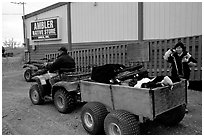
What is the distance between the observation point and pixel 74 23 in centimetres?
1212

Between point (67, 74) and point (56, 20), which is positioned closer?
point (67, 74)

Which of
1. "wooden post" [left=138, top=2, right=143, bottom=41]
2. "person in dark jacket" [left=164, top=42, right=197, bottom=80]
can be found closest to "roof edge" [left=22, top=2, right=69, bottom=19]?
"wooden post" [left=138, top=2, right=143, bottom=41]

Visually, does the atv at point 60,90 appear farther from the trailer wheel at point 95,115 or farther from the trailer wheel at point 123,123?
the trailer wheel at point 123,123

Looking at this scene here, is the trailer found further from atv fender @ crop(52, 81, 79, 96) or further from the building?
the building

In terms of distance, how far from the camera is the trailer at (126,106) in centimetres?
294

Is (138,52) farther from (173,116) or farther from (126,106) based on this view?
(126,106)

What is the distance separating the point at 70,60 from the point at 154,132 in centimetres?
273

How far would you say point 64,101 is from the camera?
4645 mm

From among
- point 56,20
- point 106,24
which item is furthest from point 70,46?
point 106,24

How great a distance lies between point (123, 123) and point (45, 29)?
1168 cm

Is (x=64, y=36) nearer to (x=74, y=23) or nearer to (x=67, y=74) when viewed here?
(x=74, y=23)

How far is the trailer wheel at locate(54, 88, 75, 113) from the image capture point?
464 centimetres

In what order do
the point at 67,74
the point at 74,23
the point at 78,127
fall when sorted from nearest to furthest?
the point at 78,127 < the point at 67,74 < the point at 74,23

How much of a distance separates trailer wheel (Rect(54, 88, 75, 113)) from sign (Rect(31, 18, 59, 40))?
8.67 m
